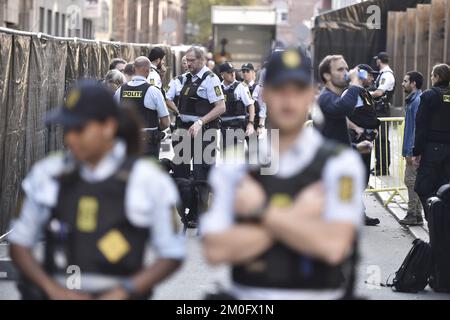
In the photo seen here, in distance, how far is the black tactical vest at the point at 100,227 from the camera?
451 centimetres

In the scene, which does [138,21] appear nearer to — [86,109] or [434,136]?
[434,136]

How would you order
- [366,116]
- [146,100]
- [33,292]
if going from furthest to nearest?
1. [366,116]
2. [146,100]
3. [33,292]

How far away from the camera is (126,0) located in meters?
62.8

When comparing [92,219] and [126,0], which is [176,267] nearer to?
[92,219]

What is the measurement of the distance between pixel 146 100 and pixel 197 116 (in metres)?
1.42

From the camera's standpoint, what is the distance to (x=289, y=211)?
13.5ft

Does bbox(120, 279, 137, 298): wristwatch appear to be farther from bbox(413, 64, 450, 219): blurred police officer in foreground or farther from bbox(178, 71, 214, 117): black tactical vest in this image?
bbox(178, 71, 214, 117): black tactical vest

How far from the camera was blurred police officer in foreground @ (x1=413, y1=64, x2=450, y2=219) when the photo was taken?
12.3 m

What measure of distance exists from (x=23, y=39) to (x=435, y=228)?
481 cm

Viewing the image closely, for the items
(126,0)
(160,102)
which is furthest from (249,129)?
(126,0)

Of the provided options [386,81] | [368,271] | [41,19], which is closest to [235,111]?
[386,81]

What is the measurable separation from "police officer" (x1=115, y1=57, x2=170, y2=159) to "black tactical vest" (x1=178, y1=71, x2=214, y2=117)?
1164 millimetres

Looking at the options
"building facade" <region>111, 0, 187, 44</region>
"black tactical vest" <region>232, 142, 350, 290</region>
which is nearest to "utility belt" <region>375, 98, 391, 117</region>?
"black tactical vest" <region>232, 142, 350, 290</region>

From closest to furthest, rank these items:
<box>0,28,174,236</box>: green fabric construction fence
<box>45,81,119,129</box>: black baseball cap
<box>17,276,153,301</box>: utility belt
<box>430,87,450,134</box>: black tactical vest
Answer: <box>45,81,119,129</box>: black baseball cap, <box>17,276,153,301</box>: utility belt, <box>0,28,174,236</box>: green fabric construction fence, <box>430,87,450,134</box>: black tactical vest
